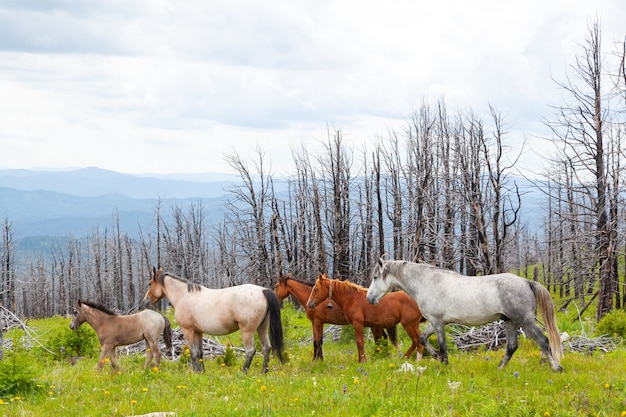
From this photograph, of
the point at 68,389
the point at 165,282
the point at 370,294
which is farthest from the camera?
the point at 165,282

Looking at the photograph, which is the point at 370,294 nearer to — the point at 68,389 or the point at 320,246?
the point at 68,389

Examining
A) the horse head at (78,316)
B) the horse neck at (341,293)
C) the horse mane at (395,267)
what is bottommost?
the horse head at (78,316)

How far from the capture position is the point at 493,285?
9.92 meters

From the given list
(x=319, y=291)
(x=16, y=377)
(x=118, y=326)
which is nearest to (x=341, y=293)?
(x=319, y=291)

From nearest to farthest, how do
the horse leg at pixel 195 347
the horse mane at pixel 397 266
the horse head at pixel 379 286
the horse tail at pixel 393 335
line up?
the horse mane at pixel 397 266, the horse head at pixel 379 286, the horse leg at pixel 195 347, the horse tail at pixel 393 335

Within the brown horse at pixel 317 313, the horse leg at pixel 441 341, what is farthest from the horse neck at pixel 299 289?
the horse leg at pixel 441 341

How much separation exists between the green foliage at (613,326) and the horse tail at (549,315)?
6085 mm

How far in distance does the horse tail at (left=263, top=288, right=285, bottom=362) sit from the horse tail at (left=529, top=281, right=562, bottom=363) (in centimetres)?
475

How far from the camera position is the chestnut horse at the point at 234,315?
37.0 feet

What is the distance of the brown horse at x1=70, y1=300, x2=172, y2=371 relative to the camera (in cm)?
1171

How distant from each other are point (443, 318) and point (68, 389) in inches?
258

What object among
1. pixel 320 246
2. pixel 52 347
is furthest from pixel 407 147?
pixel 52 347

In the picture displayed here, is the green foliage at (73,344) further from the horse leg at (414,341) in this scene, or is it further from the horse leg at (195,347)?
Answer: the horse leg at (414,341)

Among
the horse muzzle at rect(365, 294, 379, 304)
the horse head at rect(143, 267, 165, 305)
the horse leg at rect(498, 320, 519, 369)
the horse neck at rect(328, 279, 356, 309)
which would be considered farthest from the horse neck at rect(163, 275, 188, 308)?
the horse leg at rect(498, 320, 519, 369)
